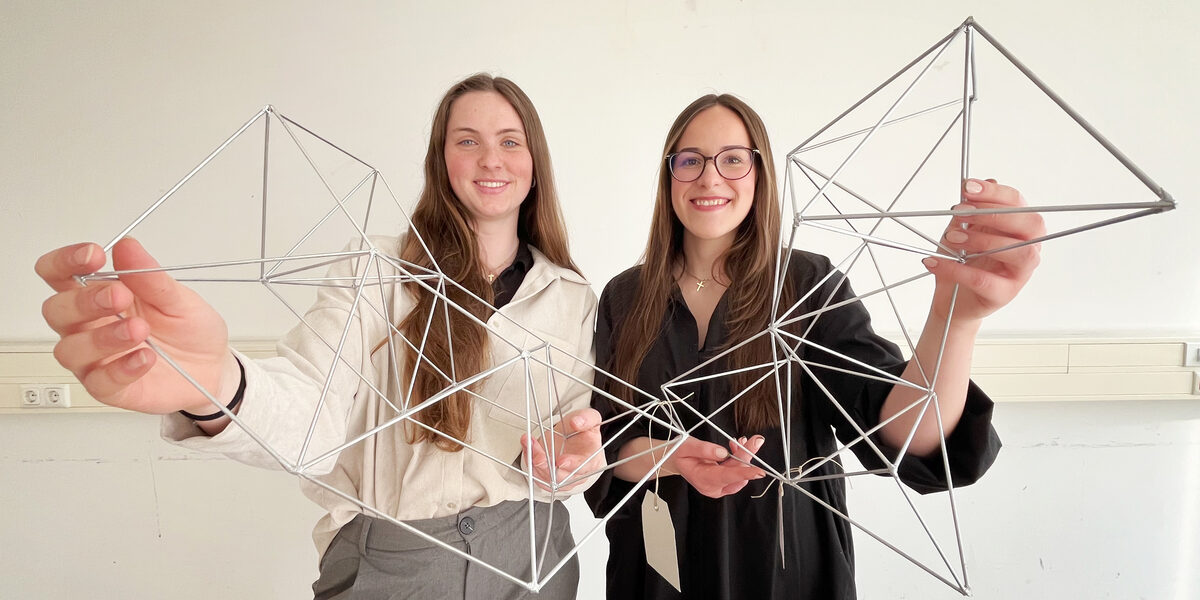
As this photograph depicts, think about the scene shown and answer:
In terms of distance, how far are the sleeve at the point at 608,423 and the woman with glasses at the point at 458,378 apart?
0.09ft

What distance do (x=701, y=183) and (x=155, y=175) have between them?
1.41m

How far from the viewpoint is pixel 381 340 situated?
1050mm

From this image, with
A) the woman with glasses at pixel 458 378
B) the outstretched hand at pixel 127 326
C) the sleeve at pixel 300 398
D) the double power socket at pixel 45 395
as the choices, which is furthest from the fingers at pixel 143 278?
the double power socket at pixel 45 395

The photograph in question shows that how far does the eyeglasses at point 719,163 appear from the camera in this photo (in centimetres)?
108

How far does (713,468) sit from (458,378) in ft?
1.44

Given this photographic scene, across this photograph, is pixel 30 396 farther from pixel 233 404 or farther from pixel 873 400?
pixel 873 400

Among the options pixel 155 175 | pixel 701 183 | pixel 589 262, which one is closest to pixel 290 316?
pixel 155 175

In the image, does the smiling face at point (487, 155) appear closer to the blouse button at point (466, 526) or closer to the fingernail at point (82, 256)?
the blouse button at point (466, 526)

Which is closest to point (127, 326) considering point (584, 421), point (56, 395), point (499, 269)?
point (584, 421)

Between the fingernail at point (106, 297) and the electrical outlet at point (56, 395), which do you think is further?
the electrical outlet at point (56, 395)

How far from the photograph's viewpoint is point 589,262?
1.73m

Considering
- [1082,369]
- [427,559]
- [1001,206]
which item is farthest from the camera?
[1082,369]

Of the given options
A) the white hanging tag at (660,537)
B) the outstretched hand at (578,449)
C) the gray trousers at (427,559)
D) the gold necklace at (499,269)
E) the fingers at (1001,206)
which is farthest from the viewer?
the gold necklace at (499,269)

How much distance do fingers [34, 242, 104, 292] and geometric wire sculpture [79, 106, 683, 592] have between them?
0.01m
